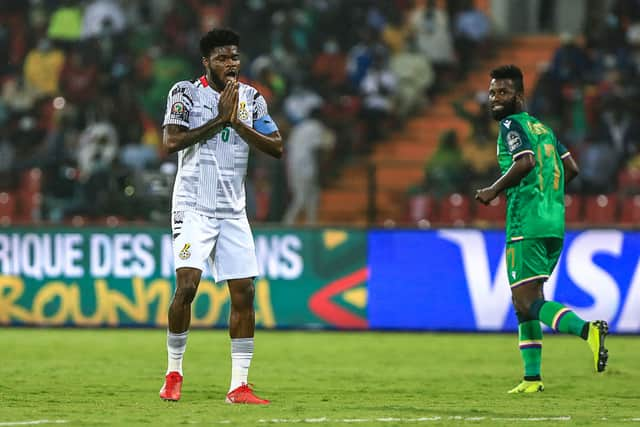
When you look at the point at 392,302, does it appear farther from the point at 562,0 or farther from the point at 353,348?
the point at 562,0

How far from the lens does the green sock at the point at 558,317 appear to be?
29.4 ft

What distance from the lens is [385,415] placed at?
7.91 m

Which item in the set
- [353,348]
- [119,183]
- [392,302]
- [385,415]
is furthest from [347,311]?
[385,415]

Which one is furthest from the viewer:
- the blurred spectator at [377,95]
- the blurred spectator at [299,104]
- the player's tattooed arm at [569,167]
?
the blurred spectator at [377,95]

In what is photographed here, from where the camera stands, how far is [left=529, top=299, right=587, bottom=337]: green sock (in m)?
8.95

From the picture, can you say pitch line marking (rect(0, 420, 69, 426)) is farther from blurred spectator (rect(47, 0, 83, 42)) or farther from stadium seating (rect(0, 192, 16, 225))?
blurred spectator (rect(47, 0, 83, 42))

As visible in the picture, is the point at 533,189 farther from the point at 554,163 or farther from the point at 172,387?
the point at 172,387

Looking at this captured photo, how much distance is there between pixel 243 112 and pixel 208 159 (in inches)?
14.3

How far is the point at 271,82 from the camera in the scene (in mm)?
20094

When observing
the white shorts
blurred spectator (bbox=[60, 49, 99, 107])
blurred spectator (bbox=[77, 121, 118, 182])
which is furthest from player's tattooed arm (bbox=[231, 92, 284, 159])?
blurred spectator (bbox=[60, 49, 99, 107])

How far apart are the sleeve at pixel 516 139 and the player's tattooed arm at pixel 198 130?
6.43 feet

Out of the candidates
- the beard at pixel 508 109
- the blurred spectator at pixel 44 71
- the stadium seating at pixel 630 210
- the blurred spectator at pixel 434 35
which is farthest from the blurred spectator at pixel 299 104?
the beard at pixel 508 109

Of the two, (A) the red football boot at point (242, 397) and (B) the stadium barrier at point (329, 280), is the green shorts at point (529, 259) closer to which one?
(A) the red football boot at point (242, 397)

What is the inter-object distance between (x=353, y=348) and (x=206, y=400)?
15.9 feet
